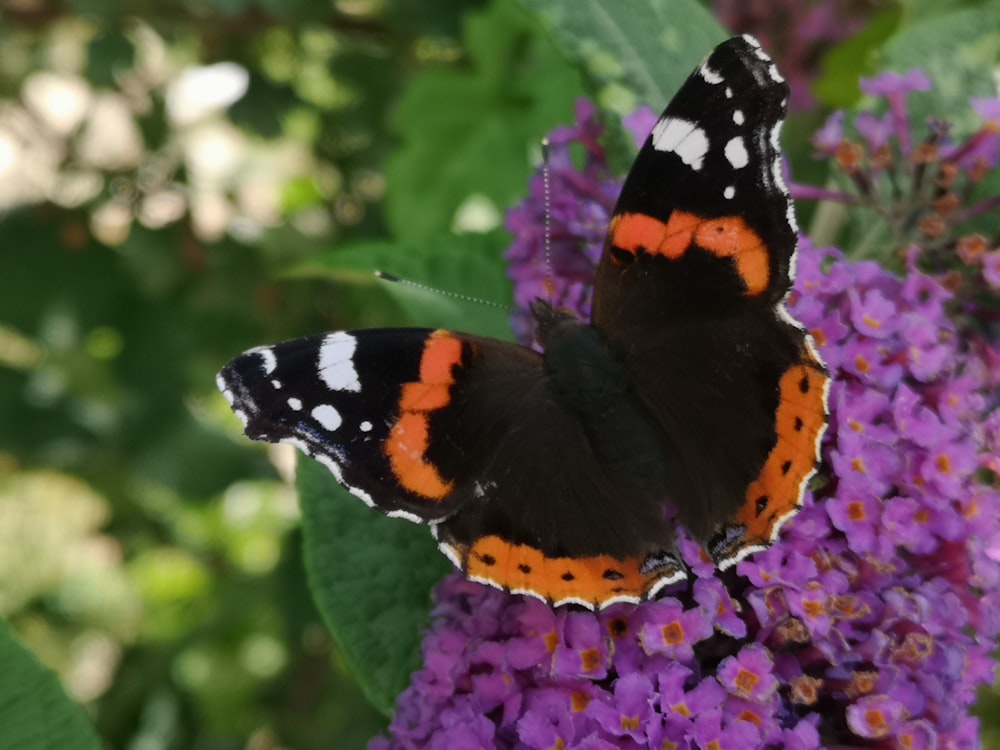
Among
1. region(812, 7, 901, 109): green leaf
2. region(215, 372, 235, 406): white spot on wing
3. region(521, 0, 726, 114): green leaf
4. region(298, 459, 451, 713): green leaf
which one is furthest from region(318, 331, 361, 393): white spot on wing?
region(812, 7, 901, 109): green leaf

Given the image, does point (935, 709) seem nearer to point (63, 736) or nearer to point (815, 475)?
point (815, 475)

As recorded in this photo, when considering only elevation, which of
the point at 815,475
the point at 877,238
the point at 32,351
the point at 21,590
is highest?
the point at 877,238

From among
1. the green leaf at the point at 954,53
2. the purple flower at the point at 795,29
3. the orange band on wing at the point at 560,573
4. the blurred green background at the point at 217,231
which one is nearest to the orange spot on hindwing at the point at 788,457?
the orange band on wing at the point at 560,573

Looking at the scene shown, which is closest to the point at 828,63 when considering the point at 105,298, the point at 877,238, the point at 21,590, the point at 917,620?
the point at 877,238

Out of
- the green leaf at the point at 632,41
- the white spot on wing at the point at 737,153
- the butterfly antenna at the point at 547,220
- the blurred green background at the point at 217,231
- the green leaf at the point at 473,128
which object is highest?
the white spot on wing at the point at 737,153

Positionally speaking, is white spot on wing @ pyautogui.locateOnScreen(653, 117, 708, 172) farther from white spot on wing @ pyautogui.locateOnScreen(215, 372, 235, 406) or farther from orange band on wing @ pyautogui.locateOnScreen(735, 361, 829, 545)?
white spot on wing @ pyautogui.locateOnScreen(215, 372, 235, 406)

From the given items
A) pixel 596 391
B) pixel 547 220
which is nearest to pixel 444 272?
pixel 547 220

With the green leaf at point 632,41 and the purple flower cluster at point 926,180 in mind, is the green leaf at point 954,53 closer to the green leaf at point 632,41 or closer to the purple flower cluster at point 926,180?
the purple flower cluster at point 926,180
